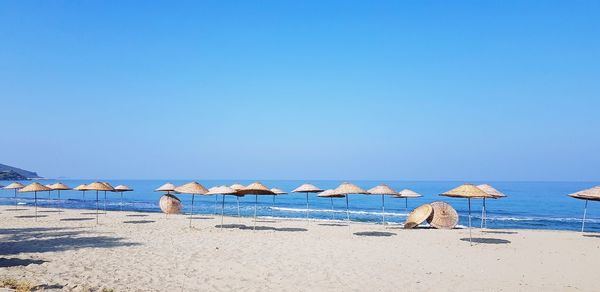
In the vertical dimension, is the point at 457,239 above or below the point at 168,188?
below

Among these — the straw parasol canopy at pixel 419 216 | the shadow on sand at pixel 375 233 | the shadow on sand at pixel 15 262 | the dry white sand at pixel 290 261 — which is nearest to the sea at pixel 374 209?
the shadow on sand at pixel 375 233

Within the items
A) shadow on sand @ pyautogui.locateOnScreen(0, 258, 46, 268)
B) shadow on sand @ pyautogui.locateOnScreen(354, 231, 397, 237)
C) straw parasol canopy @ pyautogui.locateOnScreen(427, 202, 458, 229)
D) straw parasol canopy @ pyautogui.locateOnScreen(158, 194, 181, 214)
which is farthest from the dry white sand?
straw parasol canopy @ pyautogui.locateOnScreen(158, 194, 181, 214)

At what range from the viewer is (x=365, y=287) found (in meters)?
8.90

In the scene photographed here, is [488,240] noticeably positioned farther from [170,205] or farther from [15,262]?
[170,205]

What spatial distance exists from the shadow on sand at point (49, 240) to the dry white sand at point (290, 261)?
30mm

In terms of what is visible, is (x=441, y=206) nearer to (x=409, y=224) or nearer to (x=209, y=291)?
(x=409, y=224)

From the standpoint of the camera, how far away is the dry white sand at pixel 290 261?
907 centimetres

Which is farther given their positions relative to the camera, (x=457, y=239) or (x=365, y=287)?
(x=457, y=239)

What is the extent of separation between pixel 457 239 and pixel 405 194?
6.30 metres

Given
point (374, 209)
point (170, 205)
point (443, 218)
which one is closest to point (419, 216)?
point (443, 218)

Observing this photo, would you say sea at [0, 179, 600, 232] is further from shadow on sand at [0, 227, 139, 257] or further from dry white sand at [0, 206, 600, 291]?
shadow on sand at [0, 227, 139, 257]

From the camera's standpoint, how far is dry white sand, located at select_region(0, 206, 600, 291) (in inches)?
357

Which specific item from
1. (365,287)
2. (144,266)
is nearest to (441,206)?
(365,287)

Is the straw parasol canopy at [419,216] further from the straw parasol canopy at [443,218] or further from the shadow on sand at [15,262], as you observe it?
the shadow on sand at [15,262]
